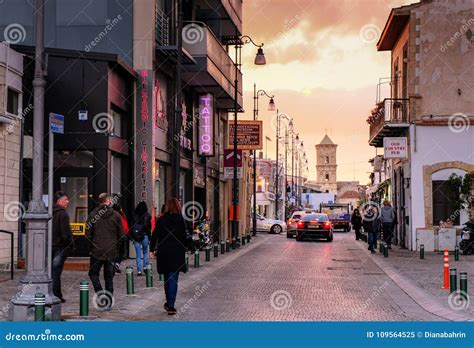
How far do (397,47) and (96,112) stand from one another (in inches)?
706

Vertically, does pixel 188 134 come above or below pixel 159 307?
above

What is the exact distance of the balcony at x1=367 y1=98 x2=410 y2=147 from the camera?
3062cm

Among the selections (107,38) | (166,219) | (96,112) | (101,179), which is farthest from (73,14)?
(166,219)

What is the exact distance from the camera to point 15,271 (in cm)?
1934

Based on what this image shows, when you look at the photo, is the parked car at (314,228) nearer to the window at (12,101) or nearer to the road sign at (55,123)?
the window at (12,101)

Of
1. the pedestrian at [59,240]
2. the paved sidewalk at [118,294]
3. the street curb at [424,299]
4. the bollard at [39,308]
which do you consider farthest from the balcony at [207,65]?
the bollard at [39,308]

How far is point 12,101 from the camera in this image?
66.2 feet

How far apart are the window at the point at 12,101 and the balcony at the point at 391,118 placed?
50.9 ft

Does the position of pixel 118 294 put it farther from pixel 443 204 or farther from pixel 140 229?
pixel 443 204

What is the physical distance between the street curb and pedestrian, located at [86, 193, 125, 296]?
537cm

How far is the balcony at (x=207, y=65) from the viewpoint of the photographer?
28.1m

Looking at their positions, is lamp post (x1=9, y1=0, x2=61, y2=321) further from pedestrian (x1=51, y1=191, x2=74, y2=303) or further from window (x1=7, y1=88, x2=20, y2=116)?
window (x1=7, y1=88, x2=20, y2=116)

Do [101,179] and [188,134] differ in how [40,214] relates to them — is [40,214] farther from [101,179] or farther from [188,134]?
[188,134]

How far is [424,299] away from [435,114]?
16714 millimetres
